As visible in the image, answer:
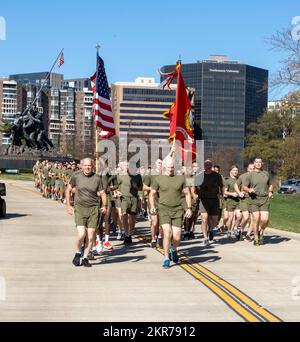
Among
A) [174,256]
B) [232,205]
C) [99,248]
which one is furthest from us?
[232,205]

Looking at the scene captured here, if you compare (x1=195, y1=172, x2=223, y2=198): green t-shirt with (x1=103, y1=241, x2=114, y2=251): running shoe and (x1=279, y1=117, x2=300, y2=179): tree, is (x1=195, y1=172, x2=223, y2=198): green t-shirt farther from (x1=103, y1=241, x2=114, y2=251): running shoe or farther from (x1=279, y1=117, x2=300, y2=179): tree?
(x1=279, y1=117, x2=300, y2=179): tree

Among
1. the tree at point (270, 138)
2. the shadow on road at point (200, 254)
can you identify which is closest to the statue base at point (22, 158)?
the tree at point (270, 138)

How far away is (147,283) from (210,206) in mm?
6184

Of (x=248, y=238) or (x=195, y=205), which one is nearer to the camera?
(x=248, y=238)

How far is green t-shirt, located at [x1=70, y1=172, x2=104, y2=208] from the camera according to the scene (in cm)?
1312

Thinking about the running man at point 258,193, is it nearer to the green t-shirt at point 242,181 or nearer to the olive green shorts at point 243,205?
the green t-shirt at point 242,181

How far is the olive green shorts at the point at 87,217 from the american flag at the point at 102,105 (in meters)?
8.63

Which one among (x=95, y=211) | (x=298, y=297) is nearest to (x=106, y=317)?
(x=298, y=297)

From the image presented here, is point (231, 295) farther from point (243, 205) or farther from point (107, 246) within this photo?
point (243, 205)

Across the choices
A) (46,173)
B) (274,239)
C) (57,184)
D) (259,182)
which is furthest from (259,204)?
(46,173)

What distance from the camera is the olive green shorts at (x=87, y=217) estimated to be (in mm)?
13070

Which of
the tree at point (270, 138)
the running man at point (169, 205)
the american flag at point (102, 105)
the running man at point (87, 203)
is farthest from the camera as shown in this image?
the tree at point (270, 138)

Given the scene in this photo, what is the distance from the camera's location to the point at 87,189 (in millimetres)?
13117
